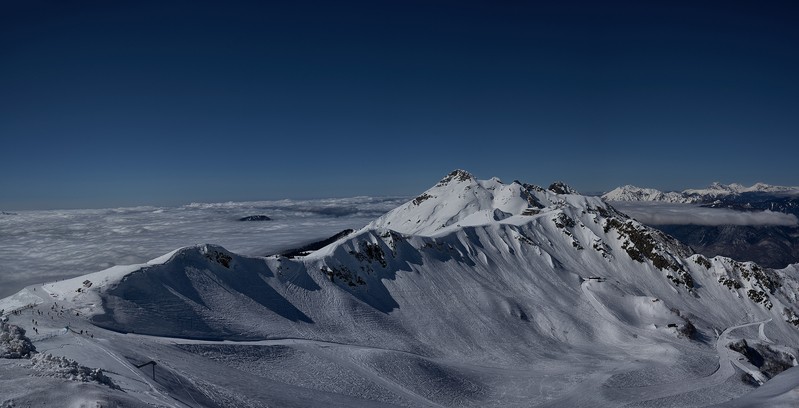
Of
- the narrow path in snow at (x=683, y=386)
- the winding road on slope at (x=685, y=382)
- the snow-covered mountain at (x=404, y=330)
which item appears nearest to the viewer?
the snow-covered mountain at (x=404, y=330)

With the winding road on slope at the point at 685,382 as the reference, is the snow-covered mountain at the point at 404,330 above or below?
above

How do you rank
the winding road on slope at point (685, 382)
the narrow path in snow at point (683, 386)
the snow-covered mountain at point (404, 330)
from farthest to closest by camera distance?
1. the winding road on slope at point (685, 382)
2. the narrow path in snow at point (683, 386)
3. the snow-covered mountain at point (404, 330)

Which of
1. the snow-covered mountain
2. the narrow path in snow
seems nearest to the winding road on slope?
the narrow path in snow

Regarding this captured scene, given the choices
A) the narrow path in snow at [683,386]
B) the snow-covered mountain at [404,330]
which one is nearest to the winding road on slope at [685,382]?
the narrow path in snow at [683,386]

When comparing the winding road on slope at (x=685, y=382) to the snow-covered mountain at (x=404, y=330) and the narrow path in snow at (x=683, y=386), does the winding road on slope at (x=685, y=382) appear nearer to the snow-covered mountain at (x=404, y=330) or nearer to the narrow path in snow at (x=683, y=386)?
the narrow path in snow at (x=683, y=386)

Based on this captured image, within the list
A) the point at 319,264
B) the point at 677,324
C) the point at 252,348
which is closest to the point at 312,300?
the point at 319,264

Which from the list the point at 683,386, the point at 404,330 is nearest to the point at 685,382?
the point at 683,386

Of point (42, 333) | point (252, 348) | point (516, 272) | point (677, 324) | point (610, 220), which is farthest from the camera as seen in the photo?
point (610, 220)

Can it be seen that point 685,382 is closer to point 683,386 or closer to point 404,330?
point 683,386

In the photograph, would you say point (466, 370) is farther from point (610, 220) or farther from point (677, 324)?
point (610, 220)
